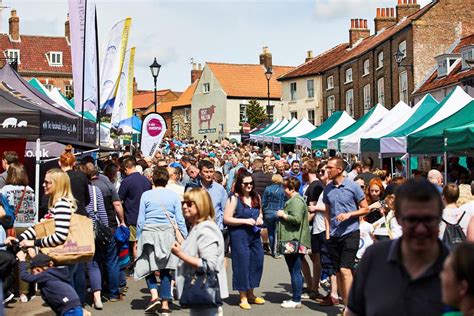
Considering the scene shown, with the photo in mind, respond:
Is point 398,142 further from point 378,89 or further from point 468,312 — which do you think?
point 378,89

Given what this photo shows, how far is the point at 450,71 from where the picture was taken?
33781 mm

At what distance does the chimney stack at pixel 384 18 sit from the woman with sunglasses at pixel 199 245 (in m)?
46.1

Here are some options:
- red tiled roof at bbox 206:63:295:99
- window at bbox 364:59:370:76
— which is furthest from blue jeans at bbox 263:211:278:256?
red tiled roof at bbox 206:63:295:99

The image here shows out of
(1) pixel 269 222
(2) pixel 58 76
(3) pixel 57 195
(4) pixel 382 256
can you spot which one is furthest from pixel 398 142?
(2) pixel 58 76

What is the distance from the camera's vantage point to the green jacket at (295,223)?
959 centimetres

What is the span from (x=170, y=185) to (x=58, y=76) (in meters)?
70.1

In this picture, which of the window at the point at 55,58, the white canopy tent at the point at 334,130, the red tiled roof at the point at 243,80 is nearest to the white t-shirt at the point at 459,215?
the white canopy tent at the point at 334,130

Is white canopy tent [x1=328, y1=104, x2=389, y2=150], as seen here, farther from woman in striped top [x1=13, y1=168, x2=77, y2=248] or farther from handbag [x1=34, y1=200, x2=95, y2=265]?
woman in striped top [x1=13, y1=168, x2=77, y2=248]

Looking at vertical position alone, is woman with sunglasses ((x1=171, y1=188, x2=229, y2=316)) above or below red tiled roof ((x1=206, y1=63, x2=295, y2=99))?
below

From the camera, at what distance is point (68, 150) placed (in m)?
10.2

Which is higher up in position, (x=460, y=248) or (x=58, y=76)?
(x=58, y=76)

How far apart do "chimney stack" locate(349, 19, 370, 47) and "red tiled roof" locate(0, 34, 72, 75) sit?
3550cm

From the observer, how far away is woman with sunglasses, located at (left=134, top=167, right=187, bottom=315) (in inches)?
347

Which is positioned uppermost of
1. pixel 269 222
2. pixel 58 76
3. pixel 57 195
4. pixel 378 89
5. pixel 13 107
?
pixel 58 76
